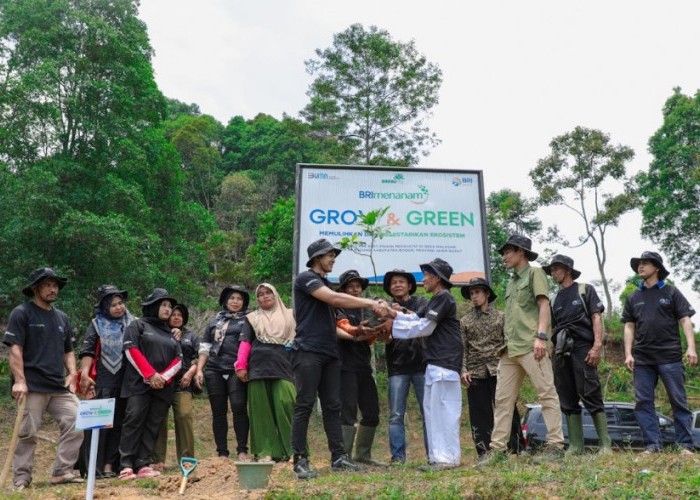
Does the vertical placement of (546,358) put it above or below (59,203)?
below

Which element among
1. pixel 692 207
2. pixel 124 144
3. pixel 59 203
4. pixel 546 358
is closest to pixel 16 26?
pixel 124 144

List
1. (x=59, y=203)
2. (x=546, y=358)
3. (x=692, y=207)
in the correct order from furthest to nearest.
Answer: (x=692, y=207) → (x=59, y=203) → (x=546, y=358)

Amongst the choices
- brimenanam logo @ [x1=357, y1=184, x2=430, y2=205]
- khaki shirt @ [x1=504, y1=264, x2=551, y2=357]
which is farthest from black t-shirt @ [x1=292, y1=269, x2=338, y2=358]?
brimenanam logo @ [x1=357, y1=184, x2=430, y2=205]

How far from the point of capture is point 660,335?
18.4 ft

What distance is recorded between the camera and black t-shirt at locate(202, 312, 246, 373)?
21.5 ft

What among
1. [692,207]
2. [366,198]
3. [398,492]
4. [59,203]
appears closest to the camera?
[398,492]

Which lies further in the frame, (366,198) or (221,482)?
(366,198)

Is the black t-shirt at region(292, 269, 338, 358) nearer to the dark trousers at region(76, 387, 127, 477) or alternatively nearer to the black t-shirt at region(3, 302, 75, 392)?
the black t-shirt at region(3, 302, 75, 392)

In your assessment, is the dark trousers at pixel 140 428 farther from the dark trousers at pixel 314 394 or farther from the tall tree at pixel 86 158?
the tall tree at pixel 86 158

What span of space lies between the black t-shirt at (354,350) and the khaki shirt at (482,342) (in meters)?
0.95

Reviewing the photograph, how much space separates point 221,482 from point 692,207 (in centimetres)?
2254

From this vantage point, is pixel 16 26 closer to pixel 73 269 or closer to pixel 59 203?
pixel 59 203

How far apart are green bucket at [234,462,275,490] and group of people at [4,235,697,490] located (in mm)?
460

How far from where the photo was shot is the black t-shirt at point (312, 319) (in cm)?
508
